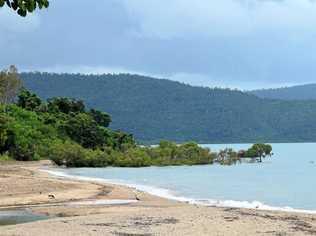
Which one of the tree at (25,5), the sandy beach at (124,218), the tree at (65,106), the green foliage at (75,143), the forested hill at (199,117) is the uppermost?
the forested hill at (199,117)

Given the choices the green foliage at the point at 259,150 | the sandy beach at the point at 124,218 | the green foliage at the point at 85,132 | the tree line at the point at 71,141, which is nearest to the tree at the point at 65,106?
the tree line at the point at 71,141

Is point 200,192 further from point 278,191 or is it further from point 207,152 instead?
point 207,152

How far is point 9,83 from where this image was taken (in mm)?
96500

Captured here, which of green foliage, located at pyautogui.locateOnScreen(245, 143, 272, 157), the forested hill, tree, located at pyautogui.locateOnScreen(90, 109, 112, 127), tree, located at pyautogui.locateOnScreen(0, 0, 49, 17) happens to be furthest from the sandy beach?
the forested hill

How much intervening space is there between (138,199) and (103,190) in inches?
177

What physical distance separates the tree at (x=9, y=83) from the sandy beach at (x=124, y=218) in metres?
64.2

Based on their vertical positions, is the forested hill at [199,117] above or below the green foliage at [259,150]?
above

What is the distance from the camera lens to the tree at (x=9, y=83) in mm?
95438

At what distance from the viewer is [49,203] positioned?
27.9 metres

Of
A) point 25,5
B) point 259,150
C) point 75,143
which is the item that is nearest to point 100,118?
point 75,143

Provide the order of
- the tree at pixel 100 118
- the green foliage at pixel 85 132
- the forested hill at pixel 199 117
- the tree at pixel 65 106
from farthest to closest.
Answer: the forested hill at pixel 199 117, the tree at pixel 100 118, the tree at pixel 65 106, the green foliage at pixel 85 132

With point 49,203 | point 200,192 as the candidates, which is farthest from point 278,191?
point 49,203

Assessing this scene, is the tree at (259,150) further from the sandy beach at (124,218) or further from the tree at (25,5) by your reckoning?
the tree at (25,5)

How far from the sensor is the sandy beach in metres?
18.5
